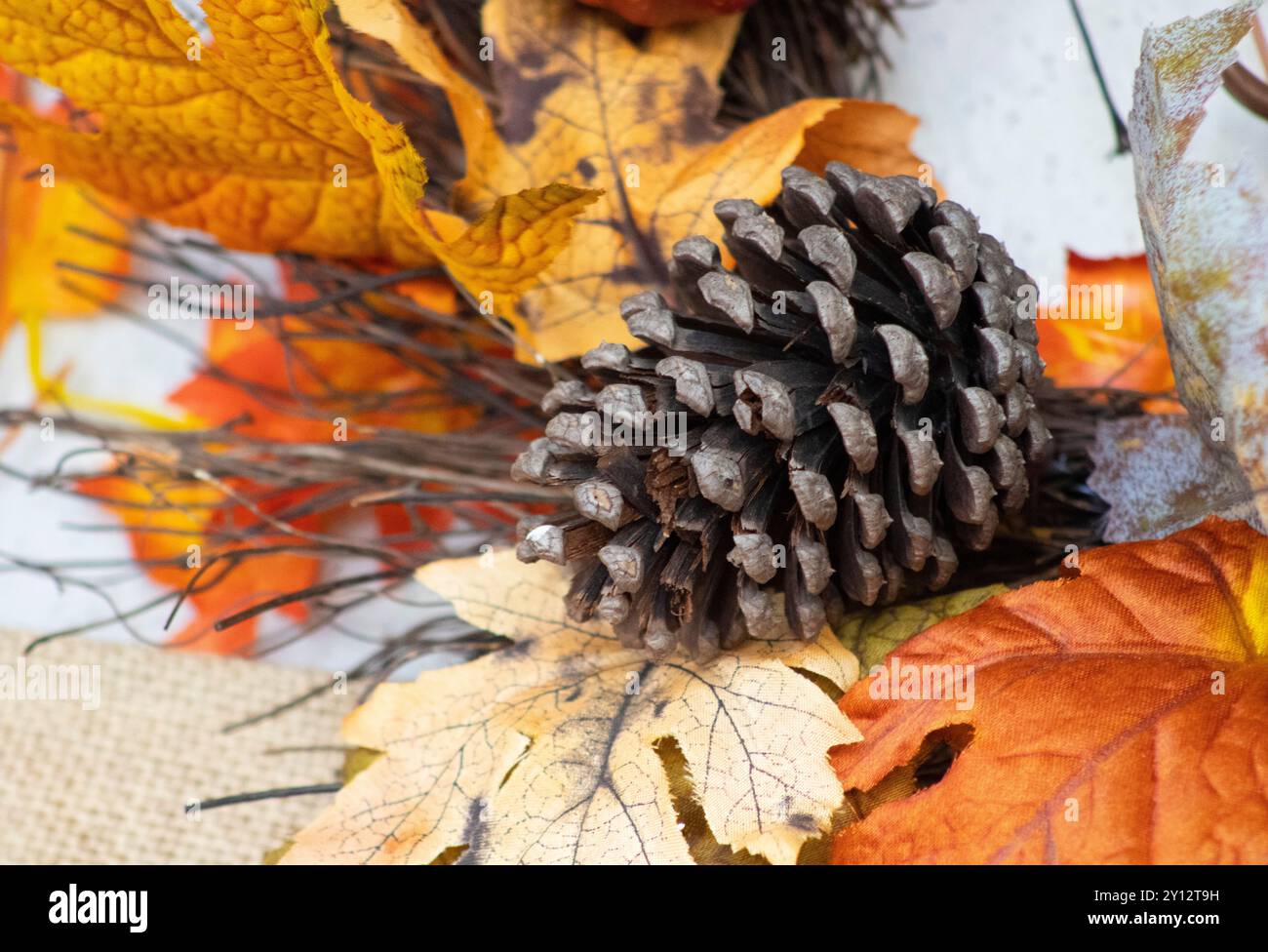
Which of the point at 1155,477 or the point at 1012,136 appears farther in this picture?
the point at 1012,136

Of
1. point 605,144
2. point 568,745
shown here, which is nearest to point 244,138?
point 605,144

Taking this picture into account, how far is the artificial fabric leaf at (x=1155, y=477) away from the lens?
12.2 inches

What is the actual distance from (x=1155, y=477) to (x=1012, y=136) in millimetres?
209

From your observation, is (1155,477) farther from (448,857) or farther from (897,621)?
(448,857)

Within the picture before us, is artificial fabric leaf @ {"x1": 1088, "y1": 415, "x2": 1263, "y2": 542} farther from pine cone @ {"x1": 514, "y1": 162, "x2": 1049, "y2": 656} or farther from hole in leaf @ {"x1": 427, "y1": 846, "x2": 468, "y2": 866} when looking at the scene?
hole in leaf @ {"x1": 427, "y1": 846, "x2": 468, "y2": 866}

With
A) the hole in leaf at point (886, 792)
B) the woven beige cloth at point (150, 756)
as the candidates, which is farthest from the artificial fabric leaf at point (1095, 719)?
the woven beige cloth at point (150, 756)

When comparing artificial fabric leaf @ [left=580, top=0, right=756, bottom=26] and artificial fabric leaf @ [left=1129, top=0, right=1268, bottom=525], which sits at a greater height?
artificial fabric leaf @ [left=580, top=0, right=756, bottom=26]

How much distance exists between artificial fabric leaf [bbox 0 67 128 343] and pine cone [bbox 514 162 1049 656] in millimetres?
319

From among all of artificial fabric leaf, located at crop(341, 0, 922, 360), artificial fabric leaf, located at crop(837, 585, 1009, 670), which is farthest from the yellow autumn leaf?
artificial fabric leaf, located at crop(837, 585, 1009, 670)

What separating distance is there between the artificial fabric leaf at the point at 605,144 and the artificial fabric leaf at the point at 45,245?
23cm

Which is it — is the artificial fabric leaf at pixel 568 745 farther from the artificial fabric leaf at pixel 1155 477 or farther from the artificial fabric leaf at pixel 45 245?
the artificial fabric leaf at pixel 45 245

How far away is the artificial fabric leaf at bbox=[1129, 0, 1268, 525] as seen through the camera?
0.87 ft

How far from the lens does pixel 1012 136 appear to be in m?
0.48
